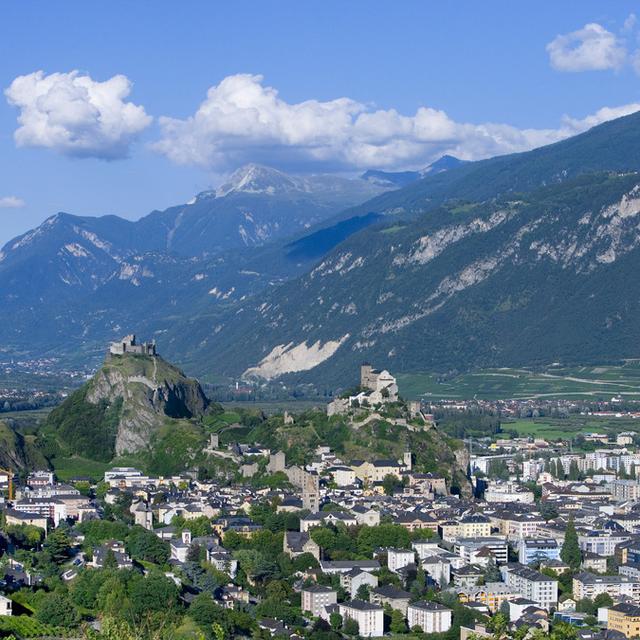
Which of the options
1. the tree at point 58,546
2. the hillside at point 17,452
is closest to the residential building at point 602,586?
the tree at point 58,546

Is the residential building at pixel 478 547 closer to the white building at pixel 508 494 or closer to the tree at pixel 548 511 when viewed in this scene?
the tree at pixel 548 511

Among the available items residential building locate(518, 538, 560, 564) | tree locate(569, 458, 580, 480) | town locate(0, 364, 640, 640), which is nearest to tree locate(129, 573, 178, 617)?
town locate(0, 364, 640, 640)

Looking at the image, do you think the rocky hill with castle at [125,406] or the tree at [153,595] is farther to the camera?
the rocky hill with castle at [125,406]

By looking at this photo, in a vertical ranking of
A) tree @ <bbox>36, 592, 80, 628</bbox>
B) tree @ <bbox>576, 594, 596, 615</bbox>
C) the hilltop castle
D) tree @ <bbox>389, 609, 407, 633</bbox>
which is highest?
the hilltop castle

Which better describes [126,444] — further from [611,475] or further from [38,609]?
[38,609]

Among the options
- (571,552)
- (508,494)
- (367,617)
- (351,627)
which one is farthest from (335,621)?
(508,494)

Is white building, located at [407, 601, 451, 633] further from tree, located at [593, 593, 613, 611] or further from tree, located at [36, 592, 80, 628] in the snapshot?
tree, located at [36, 592, 80, 628]

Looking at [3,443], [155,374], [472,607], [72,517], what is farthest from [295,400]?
[472,607]
